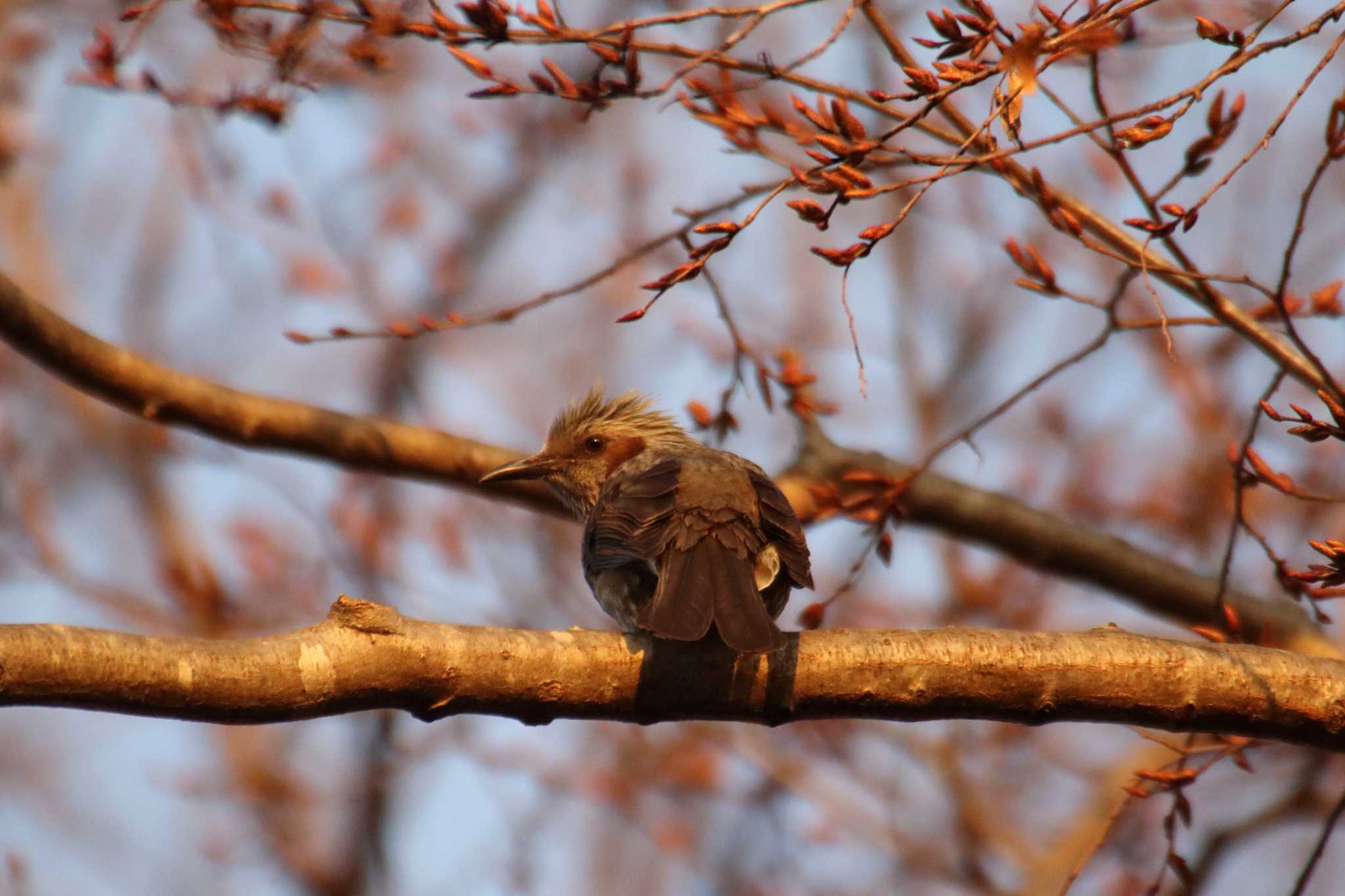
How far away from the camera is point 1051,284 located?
3910 mm

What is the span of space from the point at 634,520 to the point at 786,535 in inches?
19.1

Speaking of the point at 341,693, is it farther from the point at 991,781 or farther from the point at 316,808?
the point at 991,781

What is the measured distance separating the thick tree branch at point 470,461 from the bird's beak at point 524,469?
59 millimetres

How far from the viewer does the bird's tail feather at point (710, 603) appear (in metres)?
3.29

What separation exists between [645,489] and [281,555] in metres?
5.29

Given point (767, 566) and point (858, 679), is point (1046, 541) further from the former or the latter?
point (858, 679)

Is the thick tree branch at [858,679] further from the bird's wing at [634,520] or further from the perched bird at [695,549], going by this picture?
the bird's wing at [634,520]

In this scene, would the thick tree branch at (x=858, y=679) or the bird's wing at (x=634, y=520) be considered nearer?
the thick tree branch at (x=858, y=679)

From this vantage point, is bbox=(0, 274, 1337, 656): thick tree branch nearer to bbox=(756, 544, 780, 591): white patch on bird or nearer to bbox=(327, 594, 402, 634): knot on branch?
bbox=(756, 544, 780, 591): white patch on bird

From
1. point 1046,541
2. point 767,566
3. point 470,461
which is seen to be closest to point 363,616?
point 767,566

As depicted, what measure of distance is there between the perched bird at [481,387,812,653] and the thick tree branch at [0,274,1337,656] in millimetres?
318

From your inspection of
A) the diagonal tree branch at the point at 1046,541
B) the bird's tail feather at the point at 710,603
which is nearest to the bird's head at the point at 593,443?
the diagonal tree branch at the point at 1046,541

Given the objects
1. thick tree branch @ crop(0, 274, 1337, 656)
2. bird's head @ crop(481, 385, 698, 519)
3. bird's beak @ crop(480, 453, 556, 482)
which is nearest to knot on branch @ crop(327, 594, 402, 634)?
thick tree branch @ crop(0, 274, 1337, 656)

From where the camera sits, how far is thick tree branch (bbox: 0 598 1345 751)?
307cm
